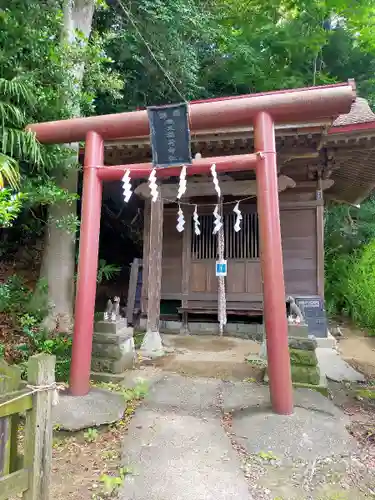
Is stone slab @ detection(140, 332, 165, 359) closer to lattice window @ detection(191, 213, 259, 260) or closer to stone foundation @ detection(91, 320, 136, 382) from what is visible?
stone foundation @ detection(91, 320, 136, 382)

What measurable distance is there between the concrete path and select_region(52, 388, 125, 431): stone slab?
0.25m

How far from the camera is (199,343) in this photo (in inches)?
304

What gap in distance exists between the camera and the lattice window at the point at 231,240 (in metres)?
8.55

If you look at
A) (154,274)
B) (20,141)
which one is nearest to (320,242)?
(154,274)

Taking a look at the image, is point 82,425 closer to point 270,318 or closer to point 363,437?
point 270,318

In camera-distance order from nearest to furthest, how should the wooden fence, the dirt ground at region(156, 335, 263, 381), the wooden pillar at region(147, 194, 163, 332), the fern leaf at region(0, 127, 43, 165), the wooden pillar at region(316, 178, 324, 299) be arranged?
the wooden fence < the fern leaf at region(0, 127, 43, 165) < the dirt ground at region(156, 335, 263, 381) < the wooden pillar at region(147, 194, 163, 332) < the wooden pillar at region(316, 178, 324, 299)

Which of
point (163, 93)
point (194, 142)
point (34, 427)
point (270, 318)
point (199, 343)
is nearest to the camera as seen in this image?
point (34, 427)

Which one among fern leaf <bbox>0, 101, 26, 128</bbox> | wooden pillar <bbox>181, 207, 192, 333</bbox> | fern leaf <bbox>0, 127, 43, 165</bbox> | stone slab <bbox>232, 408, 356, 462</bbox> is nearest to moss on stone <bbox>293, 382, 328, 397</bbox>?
stone slab <bbox>232, 408, 356, 462</bbox>

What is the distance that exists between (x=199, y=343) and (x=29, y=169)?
4.66 m

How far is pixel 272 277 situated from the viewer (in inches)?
161

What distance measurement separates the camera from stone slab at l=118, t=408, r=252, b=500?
2.78 m

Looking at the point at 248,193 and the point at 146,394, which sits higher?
the point at 248,193

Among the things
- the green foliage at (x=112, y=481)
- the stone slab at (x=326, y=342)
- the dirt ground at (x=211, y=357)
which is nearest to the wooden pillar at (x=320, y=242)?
the stone slab at (x=326, y=342)

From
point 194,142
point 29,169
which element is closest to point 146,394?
point 29,169
